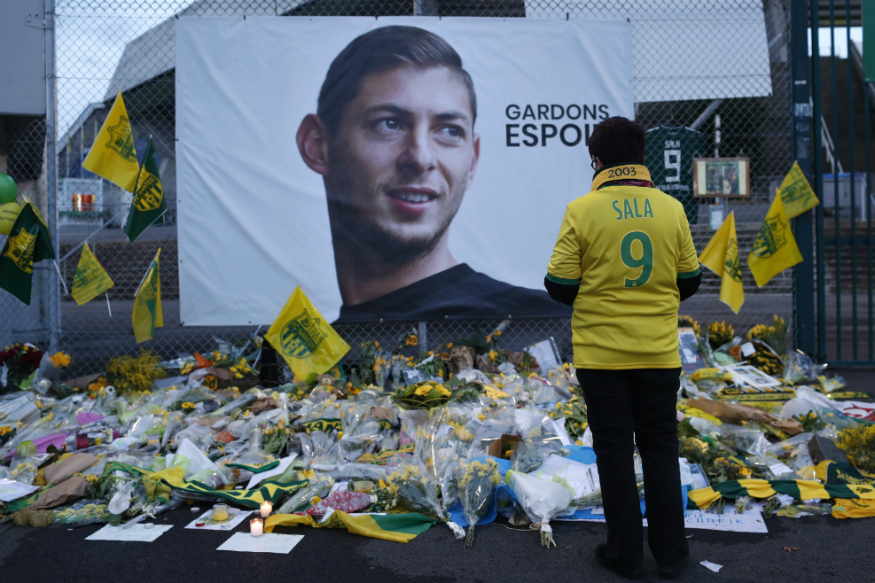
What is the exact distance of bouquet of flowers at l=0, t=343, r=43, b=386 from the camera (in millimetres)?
5457

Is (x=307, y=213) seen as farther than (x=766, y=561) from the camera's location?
Yes

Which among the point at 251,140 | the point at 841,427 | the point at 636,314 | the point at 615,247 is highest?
the point at 251,140

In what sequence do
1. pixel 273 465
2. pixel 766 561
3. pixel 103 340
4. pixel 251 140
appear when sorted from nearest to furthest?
pixel 766 561 < pixel 273 465 < pixel 251 140 < pixel 103 340

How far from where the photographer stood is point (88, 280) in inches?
219

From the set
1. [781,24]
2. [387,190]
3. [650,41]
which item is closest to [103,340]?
[387,190]

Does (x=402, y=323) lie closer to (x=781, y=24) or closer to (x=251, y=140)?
(x=251, y=140)

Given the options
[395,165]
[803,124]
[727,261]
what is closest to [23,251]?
[395,165]

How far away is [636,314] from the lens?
252 centimetres

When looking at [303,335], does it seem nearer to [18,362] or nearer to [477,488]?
[18,362]

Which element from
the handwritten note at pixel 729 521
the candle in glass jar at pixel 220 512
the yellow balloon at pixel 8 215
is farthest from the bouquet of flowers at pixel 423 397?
the yellow balloon at pixel 8 215

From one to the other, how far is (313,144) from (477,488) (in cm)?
373

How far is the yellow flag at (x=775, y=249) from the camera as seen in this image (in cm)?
590

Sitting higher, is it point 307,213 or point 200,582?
point 307,213

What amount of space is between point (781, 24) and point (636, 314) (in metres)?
5.62
